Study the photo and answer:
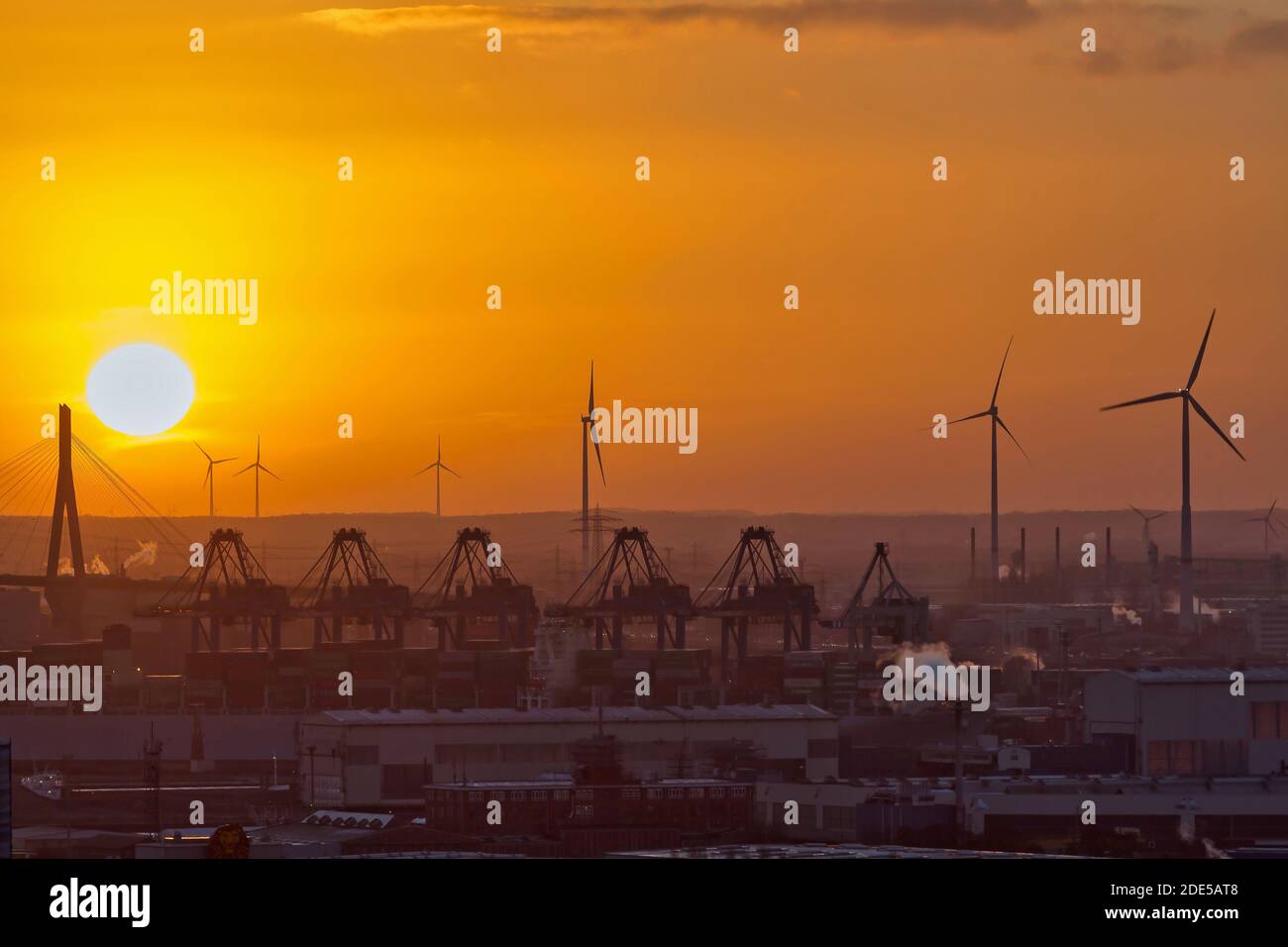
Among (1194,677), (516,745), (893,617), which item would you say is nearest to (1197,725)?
(1194,677)

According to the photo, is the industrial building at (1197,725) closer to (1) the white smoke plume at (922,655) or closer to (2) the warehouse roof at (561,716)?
(2) the warehouse roof at (561,716)

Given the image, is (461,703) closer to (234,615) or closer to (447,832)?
(234,615)

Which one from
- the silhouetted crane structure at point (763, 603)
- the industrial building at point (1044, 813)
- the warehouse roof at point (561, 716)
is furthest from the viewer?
the silhouetted crane structure at point (763, 603)

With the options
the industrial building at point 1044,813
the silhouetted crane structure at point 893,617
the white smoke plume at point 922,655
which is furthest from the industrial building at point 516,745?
the silhouetted crane structure at point 893,617

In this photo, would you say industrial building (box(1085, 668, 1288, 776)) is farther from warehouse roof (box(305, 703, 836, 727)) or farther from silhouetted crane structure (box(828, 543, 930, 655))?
silhouetted crane structure (box(828, 543, 930, 655))

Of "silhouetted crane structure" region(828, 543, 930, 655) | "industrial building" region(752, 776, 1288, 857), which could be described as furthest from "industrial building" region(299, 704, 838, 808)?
"silhouetted crane structure" region(828, 543, 930, 655)

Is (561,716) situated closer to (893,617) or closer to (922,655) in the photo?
(922,655)

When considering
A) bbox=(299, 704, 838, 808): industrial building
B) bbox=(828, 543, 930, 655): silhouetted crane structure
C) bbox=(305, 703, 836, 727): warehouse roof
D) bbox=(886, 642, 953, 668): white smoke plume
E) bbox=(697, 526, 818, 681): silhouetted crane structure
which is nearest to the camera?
bbox=(299, 704, 838, 808): industrial building
